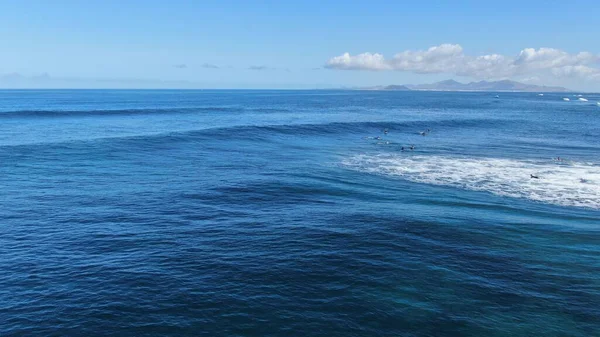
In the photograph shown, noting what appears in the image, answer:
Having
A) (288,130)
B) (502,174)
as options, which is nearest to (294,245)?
(502,174)

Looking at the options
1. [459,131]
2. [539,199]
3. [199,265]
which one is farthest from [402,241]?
[459,131]

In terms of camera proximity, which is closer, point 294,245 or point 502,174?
point 294,245

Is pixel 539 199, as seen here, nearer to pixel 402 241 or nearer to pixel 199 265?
pixel 402 241

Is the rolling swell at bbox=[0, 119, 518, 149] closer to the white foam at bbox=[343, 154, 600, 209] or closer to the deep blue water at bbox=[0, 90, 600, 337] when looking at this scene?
the deep blue water at bbox=[0, 90, 600, 337]

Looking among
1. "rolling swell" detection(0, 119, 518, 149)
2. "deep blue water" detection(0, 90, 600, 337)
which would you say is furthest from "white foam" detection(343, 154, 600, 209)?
"rolling swell" detection(0, 119, 518, 149)

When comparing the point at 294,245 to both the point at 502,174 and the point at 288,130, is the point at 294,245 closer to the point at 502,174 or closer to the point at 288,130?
the point at 502,174

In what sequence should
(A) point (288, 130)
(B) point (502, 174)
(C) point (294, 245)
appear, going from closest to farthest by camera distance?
(C) point (294, 245), (B) point (502, 174), (A) point (288, 130)
